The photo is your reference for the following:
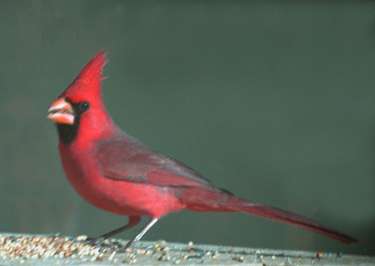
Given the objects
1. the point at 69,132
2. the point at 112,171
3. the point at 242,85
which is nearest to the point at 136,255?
the point at 112,171

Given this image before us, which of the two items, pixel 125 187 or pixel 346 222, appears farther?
pixel 346 222

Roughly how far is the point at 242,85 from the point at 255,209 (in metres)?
1.23

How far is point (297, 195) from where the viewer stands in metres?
3.26

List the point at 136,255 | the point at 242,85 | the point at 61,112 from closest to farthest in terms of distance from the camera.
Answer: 1. the point at 136,255
2. the point at 61,112
3. the point at 242,85

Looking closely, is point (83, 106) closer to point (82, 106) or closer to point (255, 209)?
point (82, 106)

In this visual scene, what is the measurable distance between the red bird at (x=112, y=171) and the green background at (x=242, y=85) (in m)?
1.11

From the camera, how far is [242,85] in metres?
3.22

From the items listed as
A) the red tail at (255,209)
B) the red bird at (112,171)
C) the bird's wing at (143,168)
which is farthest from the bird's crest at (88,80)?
the red tail at (255,209)

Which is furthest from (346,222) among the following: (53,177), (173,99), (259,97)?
(53,177)

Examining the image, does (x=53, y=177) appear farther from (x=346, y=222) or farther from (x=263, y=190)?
(x=346, y=222)

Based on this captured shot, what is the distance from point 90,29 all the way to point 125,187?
49.8 inches

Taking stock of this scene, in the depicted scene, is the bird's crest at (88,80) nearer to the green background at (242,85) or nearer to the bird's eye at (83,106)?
the bird's eye at (83,106)

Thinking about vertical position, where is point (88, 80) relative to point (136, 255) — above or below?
above

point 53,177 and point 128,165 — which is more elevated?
point 128,165
